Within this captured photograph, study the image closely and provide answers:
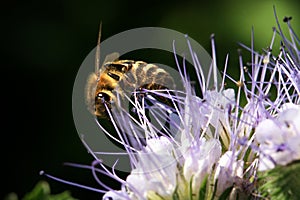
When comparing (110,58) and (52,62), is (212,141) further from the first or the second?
(52,62)

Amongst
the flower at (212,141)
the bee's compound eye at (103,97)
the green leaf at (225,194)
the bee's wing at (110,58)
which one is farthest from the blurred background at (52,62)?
the green leaf at (225,194)

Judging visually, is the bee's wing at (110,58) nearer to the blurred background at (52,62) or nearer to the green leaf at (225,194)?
the green leaf at (225,194)

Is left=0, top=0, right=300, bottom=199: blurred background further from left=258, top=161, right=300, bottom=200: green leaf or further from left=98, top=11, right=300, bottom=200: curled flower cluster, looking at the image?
left=258, top=161, right=300, bottom=200: green leaf

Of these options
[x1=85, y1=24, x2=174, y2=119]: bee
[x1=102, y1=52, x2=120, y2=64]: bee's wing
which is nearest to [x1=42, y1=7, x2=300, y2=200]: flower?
[x1=85, y1=24, x2=174, y2=119]: bee

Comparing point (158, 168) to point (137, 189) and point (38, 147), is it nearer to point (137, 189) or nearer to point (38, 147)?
point (137, 189)

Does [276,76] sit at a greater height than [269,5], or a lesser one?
lesser

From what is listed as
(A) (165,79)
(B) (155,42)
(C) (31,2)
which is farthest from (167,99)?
(C) (31,2)
